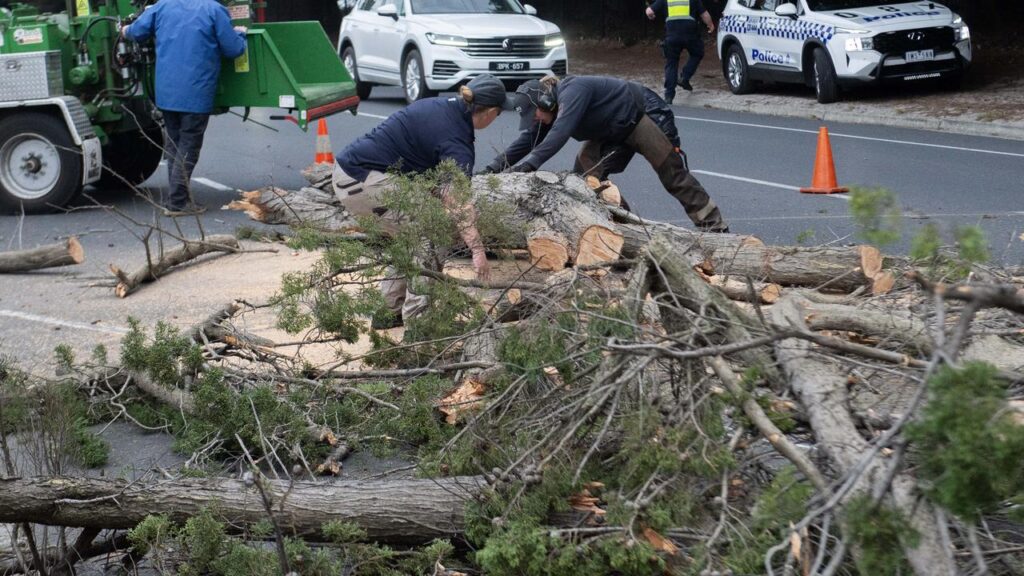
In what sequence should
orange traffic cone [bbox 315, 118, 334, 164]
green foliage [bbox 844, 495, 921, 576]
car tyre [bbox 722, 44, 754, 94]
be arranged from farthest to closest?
car tyre [bbox 722, 44, 754, 94], orange traffic cone [bbox 315, 118, 334, 164], green foliage [bbox 844, 495, 921, 576]

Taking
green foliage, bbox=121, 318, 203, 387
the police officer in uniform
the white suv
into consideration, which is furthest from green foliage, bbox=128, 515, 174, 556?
the police officer in uniform

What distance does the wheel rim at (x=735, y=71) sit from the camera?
2041cm

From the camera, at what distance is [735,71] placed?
2059 cm

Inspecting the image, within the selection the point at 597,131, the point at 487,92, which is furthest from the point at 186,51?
the point at 487,92

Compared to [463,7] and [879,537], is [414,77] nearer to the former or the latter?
[463,7]

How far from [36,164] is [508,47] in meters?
9.14

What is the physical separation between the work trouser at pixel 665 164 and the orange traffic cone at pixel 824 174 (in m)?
2.36

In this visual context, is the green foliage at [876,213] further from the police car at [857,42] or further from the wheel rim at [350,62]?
the wheel rim at [350,62]

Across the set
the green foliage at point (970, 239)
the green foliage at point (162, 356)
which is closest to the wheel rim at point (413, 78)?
the green foliage at point (162, 356)

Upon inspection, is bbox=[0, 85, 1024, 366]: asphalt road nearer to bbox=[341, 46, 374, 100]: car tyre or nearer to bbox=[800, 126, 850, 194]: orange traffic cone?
bbox=[800, 126, 850, 194]: orange traffic cone

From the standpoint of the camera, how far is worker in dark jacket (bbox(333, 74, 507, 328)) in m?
6.63

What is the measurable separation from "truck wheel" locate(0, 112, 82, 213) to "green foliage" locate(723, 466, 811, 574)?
8701mm

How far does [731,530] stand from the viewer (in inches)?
136

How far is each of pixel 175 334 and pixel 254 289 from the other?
2450mm
